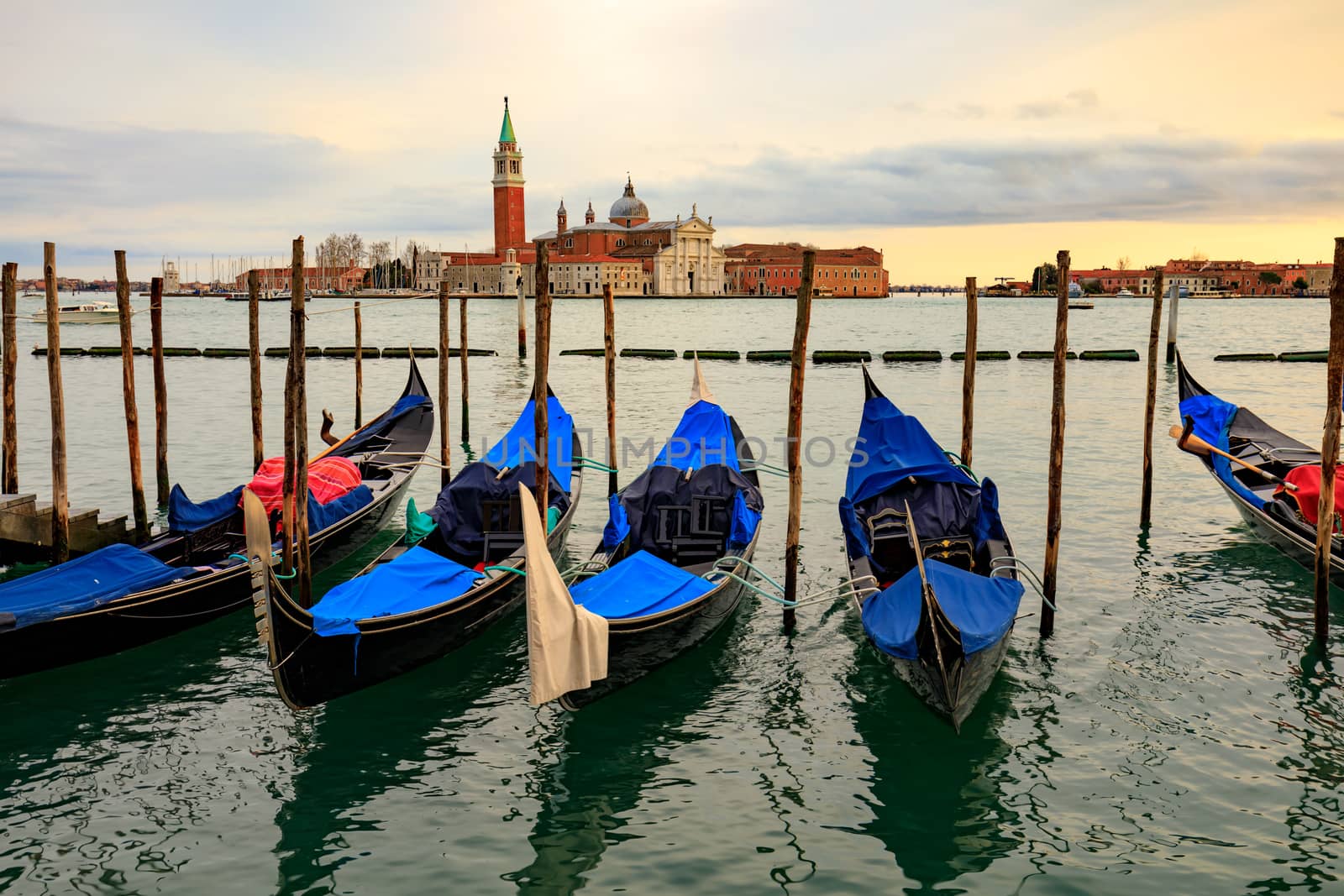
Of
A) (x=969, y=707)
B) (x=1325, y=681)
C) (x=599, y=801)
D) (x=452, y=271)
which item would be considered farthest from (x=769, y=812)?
(x=452, y=271)

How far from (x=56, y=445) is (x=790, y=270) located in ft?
316

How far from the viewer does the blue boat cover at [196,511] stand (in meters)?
7.09

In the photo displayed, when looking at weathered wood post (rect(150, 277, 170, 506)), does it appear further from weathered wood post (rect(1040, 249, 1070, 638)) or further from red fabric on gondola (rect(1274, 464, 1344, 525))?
red fabric on gondola (rect(1274, 464, 1344, 525))

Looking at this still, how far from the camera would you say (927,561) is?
232 inches

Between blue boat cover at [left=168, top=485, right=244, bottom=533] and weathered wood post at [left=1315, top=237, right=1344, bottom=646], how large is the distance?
6842 millimetres

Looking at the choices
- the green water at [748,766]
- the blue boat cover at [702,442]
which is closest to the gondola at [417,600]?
the green water at [748,766]

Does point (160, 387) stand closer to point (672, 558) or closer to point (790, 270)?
point (672, 558)

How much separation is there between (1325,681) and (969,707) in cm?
231

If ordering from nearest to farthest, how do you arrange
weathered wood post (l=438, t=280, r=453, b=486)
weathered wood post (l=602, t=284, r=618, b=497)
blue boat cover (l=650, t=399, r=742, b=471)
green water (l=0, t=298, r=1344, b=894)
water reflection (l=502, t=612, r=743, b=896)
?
green water (l=0, t=298, r=1344, b=894) < water reflection (l=502, t=612, r=743, b=896) < blue boat cover (l=650, t=399, r=742, b=471) < weathered wood post (l=602, t=284, r=618, b=497) < weathered wood post (l=438, t=280, r=453, b=486)

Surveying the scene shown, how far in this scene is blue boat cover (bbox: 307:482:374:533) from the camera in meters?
7.59

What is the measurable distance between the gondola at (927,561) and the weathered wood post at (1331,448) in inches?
70.2

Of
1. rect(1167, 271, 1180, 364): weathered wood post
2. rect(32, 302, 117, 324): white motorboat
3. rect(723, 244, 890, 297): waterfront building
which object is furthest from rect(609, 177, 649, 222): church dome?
rect(1167, 271, 1180, 364): weathered wood post

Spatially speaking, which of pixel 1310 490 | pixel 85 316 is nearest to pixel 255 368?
pixel 1310 490

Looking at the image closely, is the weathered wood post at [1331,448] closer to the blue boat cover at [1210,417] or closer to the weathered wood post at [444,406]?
the blue boat cover at [1210,417]
